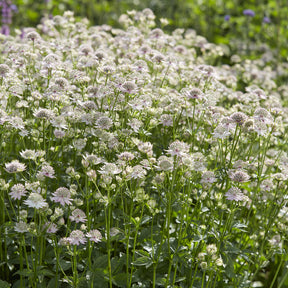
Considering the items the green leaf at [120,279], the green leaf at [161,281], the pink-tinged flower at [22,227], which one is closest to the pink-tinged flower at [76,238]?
the pink-tinged flower at [22,227]

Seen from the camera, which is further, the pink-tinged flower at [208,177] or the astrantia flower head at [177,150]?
the pink-tinged flower at [208,177]

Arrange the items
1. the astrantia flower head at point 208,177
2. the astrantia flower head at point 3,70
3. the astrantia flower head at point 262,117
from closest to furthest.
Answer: the astrantia flower head at point 208,177 < the astrantia flower head at point 262,117 < the astrantia flower head at point 3,70

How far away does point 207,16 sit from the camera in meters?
7.74

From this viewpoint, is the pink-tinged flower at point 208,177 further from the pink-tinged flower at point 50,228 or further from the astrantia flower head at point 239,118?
the pink-tinged flower at point 50,228

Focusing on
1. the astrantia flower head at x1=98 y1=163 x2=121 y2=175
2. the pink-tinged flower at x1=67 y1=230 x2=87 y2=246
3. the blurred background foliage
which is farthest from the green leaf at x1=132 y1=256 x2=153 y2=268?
the blurred background foliage

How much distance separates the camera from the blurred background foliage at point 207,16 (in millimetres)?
7035

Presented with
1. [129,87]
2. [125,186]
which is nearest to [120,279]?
[125,186]

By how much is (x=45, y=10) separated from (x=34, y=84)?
489cm

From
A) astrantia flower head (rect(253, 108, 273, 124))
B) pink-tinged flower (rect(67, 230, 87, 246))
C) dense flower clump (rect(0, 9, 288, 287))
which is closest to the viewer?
pink-tinged flower (rect(67, 230, 87, 246))

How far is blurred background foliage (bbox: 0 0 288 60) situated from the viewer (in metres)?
7.04

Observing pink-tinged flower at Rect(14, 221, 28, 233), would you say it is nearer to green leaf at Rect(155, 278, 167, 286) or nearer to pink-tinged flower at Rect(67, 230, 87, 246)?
pink-tinged flower at Rect(67, 230, 87, 246)

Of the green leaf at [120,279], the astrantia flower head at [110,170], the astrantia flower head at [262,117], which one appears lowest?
the green leaf at [120,279]

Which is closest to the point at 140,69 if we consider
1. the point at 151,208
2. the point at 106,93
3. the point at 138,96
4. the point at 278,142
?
the point at 138,96

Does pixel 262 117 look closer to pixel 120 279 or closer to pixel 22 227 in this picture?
pixel 120 279
